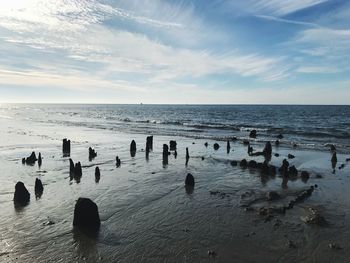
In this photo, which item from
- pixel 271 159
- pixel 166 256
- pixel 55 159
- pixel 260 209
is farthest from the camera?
pixel 271 159

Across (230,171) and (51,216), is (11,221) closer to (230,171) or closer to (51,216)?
(51,216)

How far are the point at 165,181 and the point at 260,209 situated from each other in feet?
22.2

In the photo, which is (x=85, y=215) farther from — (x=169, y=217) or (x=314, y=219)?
(x=314, y=219)

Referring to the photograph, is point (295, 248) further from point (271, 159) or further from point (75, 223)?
point (271, 159)

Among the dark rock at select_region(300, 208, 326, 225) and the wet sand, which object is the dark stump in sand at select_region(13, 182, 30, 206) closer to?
the wet sand

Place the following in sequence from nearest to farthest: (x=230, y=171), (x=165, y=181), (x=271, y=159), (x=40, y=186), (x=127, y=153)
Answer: (x=40, y=186) → (x=165, y=181) → (x=230, y=171) → (x=271, y=159) → (x=127, y=153)

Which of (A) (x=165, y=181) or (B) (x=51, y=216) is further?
(A) (x=165, y=181)

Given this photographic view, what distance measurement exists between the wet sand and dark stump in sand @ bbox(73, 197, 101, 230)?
36 cm

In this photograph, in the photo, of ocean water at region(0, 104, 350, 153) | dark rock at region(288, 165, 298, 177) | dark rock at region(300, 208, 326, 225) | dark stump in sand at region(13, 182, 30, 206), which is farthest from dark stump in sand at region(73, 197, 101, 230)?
ocean water at region(0, 104, 350, 153)

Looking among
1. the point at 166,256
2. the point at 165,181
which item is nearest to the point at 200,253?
the point at 166,256

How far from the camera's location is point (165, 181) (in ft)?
63.6

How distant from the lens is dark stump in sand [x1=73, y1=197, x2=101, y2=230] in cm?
1174

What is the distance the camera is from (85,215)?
38.6 ft

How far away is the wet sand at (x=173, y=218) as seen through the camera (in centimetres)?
1009
